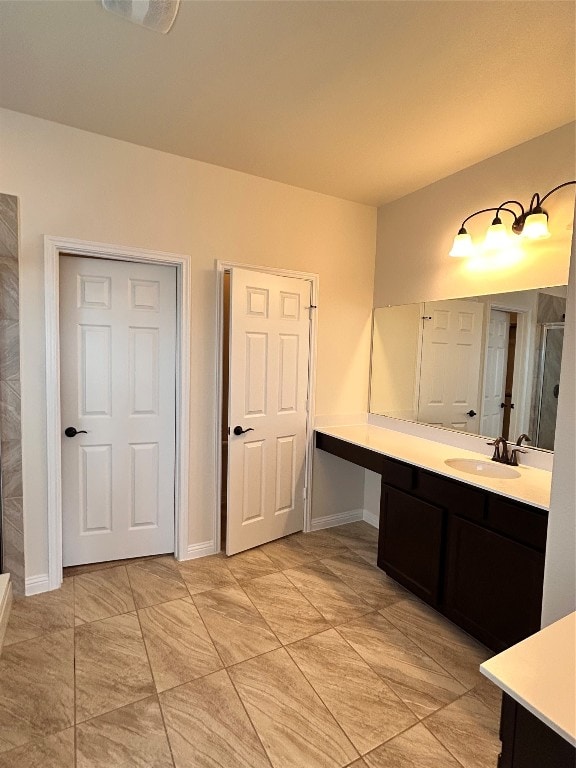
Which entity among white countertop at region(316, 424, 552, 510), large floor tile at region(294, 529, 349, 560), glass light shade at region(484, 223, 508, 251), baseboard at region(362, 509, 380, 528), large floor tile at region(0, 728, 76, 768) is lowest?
large floor tile at region(0, 728, 76, 768)

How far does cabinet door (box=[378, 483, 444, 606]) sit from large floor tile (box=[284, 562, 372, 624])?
298mm

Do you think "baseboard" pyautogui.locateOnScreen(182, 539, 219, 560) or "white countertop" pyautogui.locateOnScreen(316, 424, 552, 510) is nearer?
"white countertop" pyautogui.locateOnScreen(316, 424, 552, 510)

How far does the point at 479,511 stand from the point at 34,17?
2.77 meters

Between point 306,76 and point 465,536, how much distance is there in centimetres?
229

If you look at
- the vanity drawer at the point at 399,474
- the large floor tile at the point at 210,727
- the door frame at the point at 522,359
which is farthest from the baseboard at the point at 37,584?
the door frame at the point at 522,359

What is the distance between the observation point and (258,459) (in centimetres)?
296

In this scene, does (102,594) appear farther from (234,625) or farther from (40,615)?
(234,625)

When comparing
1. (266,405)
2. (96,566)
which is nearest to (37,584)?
(96,566)

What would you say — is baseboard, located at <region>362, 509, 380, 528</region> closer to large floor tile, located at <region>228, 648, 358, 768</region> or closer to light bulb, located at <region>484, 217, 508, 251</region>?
large floor tile, located at <region>228, 648, 358, 768</region>

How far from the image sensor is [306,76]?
70.4 inches

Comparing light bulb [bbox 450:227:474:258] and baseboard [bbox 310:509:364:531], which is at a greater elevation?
light bulb [bbox 450:227:474:258]

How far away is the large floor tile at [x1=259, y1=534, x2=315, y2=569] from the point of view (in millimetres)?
2838

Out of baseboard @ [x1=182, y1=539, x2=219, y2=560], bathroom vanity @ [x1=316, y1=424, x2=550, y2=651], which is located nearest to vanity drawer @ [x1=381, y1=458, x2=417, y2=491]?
bathroom vanity @ [x1=316, y1=424, x2=550, y2=651]

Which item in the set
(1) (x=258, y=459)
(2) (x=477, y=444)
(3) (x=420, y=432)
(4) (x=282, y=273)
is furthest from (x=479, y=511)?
(4) (x=282, y=273)
